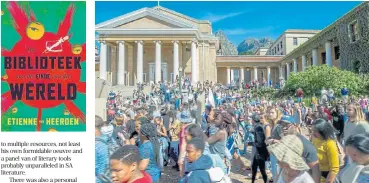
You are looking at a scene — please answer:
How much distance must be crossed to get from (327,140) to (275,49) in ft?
204

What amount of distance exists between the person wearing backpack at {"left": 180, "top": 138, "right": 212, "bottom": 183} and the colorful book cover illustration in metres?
1.02

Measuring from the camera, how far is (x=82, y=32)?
3.09 meters

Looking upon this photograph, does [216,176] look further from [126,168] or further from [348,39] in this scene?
[348,39]

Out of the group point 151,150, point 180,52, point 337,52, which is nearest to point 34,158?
point 151,150

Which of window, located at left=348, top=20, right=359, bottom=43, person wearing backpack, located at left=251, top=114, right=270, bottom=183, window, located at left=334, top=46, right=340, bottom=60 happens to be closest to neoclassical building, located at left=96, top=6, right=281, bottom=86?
window, located at left=334, top=46, right=340, bottom=60

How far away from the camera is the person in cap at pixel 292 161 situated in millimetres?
2557

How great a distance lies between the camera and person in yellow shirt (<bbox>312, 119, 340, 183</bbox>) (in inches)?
142

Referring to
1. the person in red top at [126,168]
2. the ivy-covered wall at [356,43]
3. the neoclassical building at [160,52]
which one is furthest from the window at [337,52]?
the person in red top at [126,168]

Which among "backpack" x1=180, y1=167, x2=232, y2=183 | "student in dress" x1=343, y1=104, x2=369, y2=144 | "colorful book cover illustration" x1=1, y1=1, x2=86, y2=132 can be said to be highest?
"colorful book cover illustration" x1=1, y1=1, x2=86, y2=132

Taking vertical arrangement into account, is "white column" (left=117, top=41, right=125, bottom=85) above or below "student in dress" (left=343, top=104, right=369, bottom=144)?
above

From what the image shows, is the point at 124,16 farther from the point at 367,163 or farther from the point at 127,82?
the point at 367,163

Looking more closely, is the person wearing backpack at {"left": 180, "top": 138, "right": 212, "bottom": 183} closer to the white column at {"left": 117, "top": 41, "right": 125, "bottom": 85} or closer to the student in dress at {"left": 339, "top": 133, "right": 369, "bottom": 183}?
the student in dress at {"left": 339, "top": 133, "right": 369, "bottom": 183}

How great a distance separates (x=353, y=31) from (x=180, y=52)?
783 inches

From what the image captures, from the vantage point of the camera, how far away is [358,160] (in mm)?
2703
